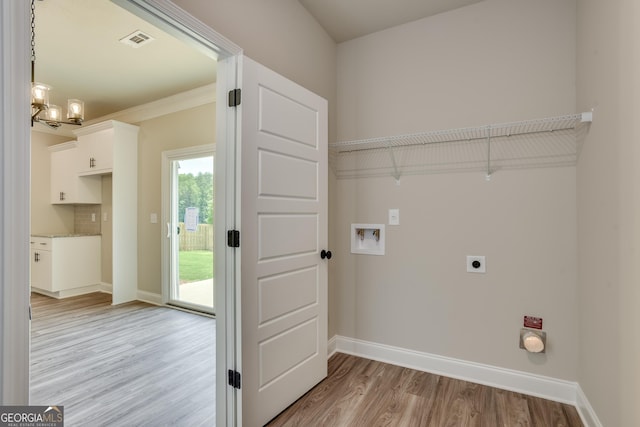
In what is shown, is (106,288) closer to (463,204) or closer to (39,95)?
(39,95)

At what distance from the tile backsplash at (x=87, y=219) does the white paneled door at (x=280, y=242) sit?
459 cm

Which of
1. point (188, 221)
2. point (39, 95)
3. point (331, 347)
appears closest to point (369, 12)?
point (39, 95)

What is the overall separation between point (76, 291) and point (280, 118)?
486 centimetres

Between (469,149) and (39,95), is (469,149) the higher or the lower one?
the lower one

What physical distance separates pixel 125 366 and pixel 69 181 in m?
3.82

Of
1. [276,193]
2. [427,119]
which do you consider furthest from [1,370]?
[427,119]

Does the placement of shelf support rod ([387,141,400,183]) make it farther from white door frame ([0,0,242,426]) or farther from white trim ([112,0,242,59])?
white door frame ([0,0,242,426])

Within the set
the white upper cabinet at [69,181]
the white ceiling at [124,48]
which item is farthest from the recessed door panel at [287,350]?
the white upper cabinet at [69,181]

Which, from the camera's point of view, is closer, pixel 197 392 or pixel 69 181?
pixel 197 392

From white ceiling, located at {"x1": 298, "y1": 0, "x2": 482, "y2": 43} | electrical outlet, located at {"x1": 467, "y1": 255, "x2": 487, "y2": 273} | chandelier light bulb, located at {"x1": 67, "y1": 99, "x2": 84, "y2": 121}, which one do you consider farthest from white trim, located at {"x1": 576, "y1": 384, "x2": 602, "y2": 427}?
chandelier light bulb, located at {"x1": 67, "y1": 99, "x2": 84, "y2": 121}

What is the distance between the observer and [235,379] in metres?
1.73

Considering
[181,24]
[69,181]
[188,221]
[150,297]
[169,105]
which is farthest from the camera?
[69,181]

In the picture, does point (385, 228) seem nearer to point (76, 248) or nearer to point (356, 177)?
point (356, 177)

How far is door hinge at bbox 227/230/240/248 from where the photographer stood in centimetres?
172
